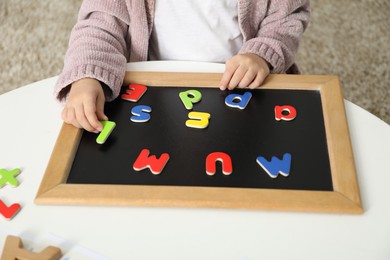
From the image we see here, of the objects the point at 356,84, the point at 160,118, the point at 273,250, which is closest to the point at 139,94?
the point at 160,118

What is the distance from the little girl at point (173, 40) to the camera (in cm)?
69

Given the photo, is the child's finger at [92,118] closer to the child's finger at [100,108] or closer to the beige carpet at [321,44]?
the child's finger at [100,108]

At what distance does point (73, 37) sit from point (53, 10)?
1049 mm

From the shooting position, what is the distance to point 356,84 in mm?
1457

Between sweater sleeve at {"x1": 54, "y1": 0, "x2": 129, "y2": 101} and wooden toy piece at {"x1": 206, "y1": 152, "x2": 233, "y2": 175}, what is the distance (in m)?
0.19

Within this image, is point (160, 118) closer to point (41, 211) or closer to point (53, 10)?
point (41, 211)

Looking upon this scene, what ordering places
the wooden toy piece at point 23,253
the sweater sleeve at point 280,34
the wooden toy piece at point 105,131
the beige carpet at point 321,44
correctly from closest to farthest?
1. the wooden toy piece at point 23,253
2. the wooden toy piece at point 105,131
3. the sweater sleeve at point 280,34
4. the beige carpet at point 321,44

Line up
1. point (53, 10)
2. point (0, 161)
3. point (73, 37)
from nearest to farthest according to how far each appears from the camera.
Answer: point (0, 161) < point (73, 37) < point (53, 10)

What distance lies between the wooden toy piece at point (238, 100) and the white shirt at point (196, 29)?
0.22 meters

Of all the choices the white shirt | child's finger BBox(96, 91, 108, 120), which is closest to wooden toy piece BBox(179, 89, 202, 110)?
child's finger BBox(96, 91, 108, 120)

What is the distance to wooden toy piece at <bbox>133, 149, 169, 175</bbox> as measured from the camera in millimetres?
565

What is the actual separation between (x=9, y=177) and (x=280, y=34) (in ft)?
1.63

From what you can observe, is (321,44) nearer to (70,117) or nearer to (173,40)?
(173,40)

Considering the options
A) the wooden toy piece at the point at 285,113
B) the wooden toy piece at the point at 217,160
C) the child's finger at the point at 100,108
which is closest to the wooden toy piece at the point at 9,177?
the child's finger at the point at 100,108
